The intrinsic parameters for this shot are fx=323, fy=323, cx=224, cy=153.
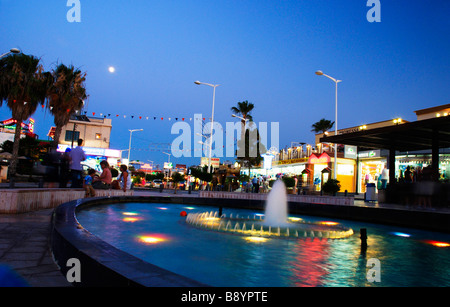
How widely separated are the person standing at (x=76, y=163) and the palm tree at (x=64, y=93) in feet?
50.6

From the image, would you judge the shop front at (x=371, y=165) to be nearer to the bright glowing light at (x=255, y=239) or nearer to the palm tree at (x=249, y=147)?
the palm tree at (x=249, y=147)

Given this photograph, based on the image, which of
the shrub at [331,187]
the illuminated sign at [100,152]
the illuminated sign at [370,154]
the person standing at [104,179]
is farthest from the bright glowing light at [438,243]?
the illuminated sign at [100,152]

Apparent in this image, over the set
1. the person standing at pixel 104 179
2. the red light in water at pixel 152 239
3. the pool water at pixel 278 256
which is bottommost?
the pool water at pixel 278 256

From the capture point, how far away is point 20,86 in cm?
2239

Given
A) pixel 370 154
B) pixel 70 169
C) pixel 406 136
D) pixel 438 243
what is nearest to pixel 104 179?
pixel 70 169

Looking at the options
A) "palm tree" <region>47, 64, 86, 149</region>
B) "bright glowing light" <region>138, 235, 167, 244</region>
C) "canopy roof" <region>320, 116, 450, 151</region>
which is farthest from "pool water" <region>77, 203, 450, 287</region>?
"palm tree" <region>47, 64, 86, 149</region>

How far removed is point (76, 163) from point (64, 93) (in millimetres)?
17476

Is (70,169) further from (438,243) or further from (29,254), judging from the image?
(438,243)

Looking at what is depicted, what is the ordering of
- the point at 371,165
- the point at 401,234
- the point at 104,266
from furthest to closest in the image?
the point at 371,165, the point at 401,234, the point at 104,266

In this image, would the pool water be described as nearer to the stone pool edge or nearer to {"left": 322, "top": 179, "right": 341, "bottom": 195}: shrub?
the stone pool edge

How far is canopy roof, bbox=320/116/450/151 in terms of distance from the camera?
41.8ft

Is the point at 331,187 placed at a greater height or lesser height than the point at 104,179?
greater

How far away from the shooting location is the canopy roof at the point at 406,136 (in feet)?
41.8
